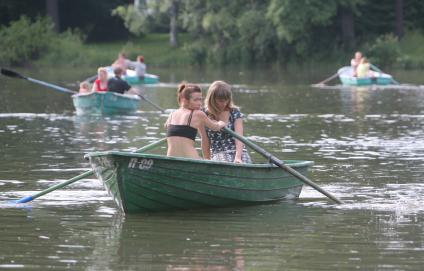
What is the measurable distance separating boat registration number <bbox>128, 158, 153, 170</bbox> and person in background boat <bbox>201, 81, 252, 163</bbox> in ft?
3.74

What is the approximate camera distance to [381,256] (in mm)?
10875

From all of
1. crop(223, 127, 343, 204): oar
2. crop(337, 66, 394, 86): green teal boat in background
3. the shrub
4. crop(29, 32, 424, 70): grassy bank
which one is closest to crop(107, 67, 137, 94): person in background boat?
crop(337, 66, 394, 86): green teal boat in background

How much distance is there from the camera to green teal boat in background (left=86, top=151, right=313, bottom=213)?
12.5 metres

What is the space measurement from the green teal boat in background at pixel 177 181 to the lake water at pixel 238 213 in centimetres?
15

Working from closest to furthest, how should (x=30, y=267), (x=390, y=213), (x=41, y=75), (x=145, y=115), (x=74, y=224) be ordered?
(x=30, y=267)
(x=74, y=224)
(x=390, y=213)
(x=145, y=115)
(x=41, y=75)

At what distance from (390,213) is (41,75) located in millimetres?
38197

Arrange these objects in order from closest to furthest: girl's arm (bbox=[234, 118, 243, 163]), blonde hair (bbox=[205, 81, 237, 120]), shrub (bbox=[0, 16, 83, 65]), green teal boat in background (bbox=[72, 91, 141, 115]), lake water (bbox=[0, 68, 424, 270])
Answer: lake water (bbox=[0, 68, 424, 270]) < blonde hair (bbox=[205, 81, 237, 120]) < girl's arm (bbox=[234, 118, 243, 163]) < green teal boat in background (bbox=[72, 91, 141, 115]) < shrub (bbox=[0, 16, 83, 65])

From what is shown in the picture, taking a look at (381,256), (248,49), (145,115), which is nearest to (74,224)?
(381,256)

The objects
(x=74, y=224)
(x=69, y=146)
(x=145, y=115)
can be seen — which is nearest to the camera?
(x=74, y=224)

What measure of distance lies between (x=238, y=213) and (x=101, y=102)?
1587 cm

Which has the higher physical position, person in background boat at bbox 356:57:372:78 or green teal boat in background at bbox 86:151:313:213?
green teal boat in background at bbox 86:151:313:213

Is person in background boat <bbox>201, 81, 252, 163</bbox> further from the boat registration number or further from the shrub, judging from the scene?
the shrub

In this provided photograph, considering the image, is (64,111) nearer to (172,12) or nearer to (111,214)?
(111,214)

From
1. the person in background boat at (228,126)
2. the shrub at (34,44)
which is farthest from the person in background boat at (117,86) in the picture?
the shrub at (34,44)
